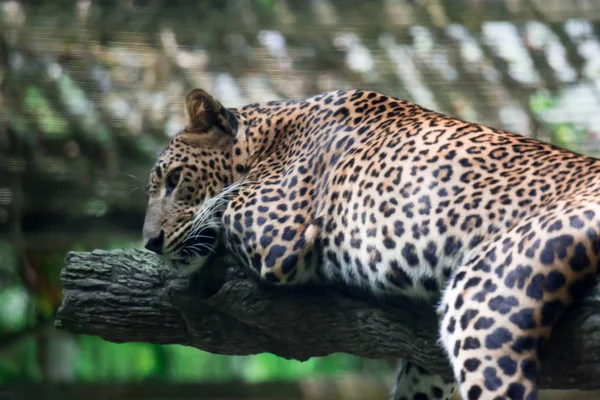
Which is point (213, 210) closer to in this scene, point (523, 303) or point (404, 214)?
point (404, 214)

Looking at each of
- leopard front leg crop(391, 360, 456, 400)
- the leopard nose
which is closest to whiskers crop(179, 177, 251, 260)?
the leopard nose

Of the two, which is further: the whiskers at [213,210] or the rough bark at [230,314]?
the whiskers at [213,210]

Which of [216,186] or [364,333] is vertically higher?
[216,186]

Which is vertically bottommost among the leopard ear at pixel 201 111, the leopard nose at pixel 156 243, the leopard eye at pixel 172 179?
the leopard nose at pixel 156 243

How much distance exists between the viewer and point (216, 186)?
4.45m

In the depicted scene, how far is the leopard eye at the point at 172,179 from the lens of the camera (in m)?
4.43

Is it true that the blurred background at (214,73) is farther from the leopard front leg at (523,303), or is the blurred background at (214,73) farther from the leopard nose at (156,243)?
the leopard front leg at (523,303)

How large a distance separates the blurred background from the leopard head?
1821 millimetres

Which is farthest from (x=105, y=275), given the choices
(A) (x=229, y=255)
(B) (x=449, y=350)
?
(B) (x=449, y=350)

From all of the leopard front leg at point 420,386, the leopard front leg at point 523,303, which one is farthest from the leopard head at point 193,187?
the leopard front leg at point 523,303

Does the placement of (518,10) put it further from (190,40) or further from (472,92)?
(190,40)

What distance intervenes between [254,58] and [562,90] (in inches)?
88.3

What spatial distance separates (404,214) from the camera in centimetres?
367

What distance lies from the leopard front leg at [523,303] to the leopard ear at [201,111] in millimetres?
1859
